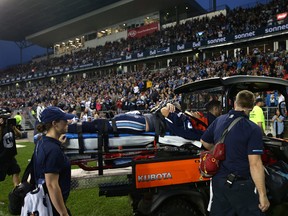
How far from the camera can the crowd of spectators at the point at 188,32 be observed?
81.0 ft

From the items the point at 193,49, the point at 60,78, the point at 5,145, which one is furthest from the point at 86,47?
the point at 5,145

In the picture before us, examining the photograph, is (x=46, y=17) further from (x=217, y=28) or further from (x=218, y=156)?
(x=218, y=156)

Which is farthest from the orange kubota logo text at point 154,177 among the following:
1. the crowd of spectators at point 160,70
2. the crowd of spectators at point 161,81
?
the crowd of spectators at point 161,81

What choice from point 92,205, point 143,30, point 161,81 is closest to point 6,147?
point 92,205

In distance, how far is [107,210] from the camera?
5.24 metres

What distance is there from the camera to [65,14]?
1700 inches

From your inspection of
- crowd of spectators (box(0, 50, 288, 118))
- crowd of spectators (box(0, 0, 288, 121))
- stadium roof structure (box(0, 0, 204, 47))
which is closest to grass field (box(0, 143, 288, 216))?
crowd of spectators (box(0, 0, 288, 121))

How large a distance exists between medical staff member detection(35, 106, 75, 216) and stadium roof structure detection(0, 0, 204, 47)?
35.2 meters

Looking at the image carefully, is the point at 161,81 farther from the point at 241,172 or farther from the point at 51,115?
the point at 51,115

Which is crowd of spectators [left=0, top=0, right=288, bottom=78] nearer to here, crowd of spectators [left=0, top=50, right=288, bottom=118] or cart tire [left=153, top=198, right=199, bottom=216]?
crowd of spectators [left=0, top=50, right=288, bottom=118]

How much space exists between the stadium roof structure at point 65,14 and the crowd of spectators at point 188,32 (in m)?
3.51

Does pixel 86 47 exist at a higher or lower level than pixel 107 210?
higher

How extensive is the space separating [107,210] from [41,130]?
116 inches

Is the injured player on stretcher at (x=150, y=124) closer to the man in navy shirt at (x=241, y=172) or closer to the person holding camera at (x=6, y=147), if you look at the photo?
the man in navy shirt at (x=241, y=172)
